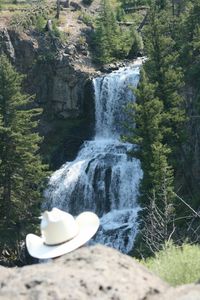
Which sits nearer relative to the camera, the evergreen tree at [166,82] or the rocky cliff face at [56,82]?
the evergreen tree at [166,82]

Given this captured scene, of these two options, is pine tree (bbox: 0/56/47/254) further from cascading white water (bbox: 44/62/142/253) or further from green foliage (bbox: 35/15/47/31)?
green foliage (bbox: 35/15/47/31)

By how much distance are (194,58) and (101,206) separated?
1156 cm

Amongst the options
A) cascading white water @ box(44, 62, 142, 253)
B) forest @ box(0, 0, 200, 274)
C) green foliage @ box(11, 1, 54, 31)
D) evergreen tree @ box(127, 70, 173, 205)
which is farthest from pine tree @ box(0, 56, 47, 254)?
green foliage @ box(11, 1, 54, 31)

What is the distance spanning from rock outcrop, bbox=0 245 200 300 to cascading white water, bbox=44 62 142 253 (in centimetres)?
2657

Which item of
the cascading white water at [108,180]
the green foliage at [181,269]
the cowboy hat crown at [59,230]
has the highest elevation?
the cowboy hat crown at [59,230]

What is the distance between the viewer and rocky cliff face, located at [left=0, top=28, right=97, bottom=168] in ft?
153

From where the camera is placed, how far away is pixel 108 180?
37.7 m

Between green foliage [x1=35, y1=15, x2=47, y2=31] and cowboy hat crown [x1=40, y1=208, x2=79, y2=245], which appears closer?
cowboy hat crown [x1=40, y1=208, x2=79, y2=245]

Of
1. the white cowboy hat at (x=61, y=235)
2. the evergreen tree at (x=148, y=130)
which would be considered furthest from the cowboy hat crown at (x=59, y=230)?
the evergreen tree at (x=148, y=130)

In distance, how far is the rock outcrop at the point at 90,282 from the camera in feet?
16.6

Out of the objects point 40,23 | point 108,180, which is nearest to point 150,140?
point 108,180

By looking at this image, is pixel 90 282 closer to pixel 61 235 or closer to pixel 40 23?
pixel 61 235

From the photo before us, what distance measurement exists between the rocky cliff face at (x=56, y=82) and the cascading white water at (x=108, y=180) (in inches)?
Answer: 109

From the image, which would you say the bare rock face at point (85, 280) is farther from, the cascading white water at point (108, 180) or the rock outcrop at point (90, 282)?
the cascading white water at point (108, 180)
